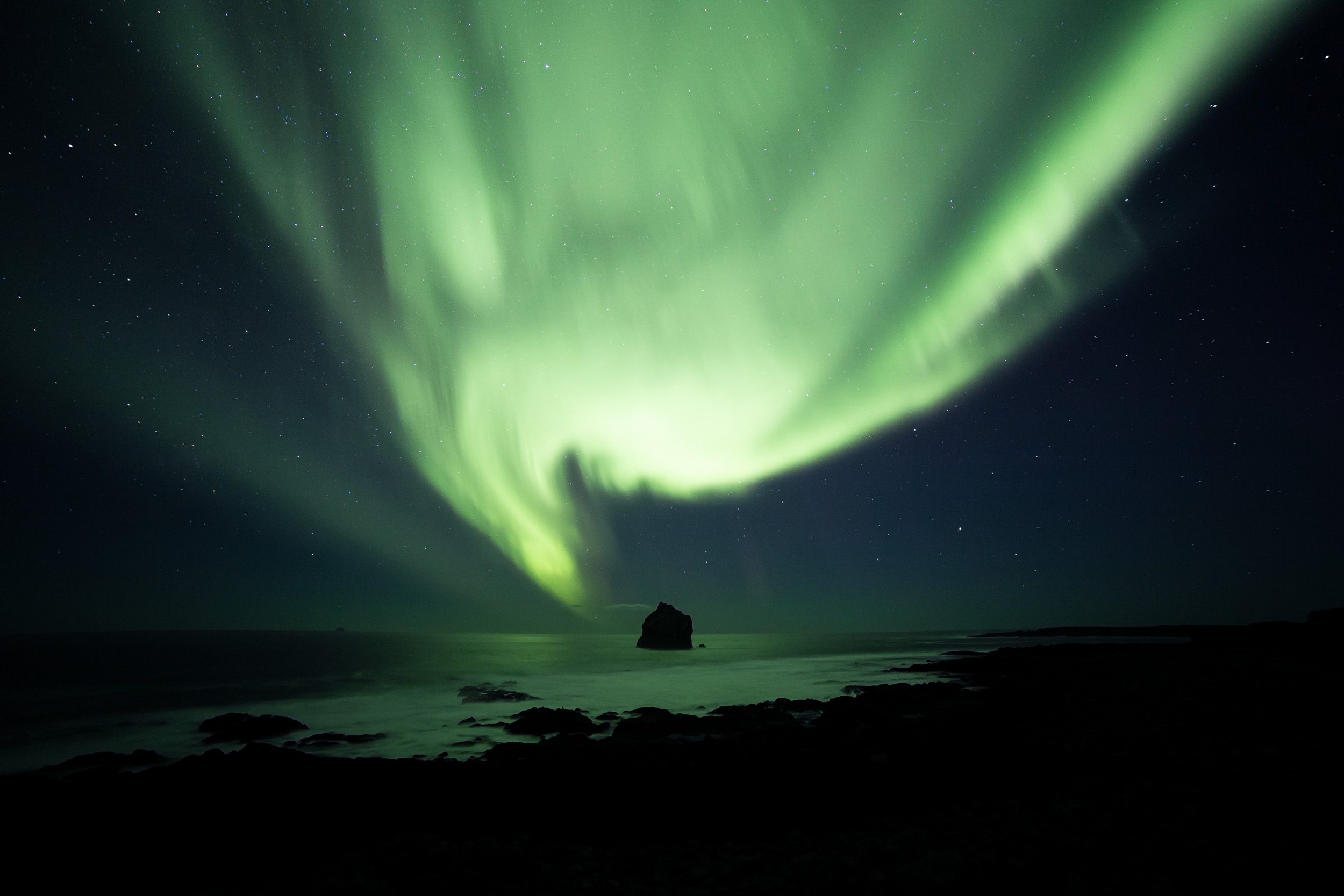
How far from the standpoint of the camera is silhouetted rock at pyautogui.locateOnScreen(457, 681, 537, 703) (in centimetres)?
3262

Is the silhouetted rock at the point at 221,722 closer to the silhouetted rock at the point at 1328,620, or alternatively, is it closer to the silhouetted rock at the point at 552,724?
the silhouetted rock at the point at 552,724

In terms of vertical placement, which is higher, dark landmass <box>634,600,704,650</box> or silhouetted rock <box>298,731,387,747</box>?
dark landmass <box>634,600,704,650</box>

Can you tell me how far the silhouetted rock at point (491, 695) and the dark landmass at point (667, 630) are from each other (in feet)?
245

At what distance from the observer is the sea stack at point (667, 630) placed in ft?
362

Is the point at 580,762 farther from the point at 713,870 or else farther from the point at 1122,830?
the point at 1122,830

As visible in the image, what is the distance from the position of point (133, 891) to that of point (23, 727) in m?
32.6

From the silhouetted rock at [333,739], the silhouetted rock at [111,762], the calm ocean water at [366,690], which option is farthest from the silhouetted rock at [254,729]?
the silhouetted rock at [111,762]

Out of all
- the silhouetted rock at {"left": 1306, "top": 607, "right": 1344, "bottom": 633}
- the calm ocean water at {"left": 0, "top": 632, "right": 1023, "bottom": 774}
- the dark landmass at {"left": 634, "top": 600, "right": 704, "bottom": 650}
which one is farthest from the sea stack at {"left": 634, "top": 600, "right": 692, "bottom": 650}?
the silhouetted rock at {"left": 1306, "top": 607, "right": 1344, "bottom": 633}

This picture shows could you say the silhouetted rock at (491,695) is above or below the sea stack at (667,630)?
below

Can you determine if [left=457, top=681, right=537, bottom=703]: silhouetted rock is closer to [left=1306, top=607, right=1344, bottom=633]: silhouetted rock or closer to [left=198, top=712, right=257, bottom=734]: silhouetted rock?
[left=198, top=712, right=257, bottom=734]: silhouetted rock

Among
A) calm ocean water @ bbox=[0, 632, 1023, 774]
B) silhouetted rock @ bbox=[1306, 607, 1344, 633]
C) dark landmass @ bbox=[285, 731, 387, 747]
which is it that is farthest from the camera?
silhouetted rock @ bbox=[1306, 607, 1344, 633]

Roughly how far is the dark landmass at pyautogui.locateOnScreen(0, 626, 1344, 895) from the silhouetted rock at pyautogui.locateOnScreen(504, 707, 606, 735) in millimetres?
4185

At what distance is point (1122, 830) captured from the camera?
297 inches

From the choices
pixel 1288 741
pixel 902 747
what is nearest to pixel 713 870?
pixel 902 747
